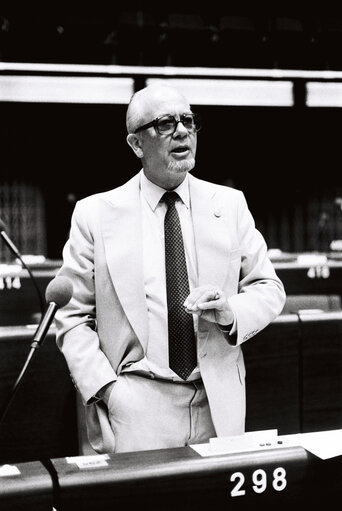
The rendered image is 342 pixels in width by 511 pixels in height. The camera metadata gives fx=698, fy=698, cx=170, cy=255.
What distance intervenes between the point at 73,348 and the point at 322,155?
740 cm

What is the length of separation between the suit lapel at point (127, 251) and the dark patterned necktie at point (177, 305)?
0.21 ft

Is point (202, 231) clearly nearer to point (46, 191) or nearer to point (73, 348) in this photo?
point (73, 348)

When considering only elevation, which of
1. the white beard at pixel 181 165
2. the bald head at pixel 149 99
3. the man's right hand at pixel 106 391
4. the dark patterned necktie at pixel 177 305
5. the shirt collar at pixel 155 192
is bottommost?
the man's right hand at pixel 106 391

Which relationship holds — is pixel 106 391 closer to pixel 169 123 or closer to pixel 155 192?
pixel 155 192

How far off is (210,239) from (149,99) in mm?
375

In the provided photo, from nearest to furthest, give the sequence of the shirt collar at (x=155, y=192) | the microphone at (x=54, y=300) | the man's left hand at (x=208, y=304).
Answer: the microphone at (x=54, y=300) < the man's left hand at (x=208, y=304) < the shirt collar at (x=155, y=192)

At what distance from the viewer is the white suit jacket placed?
1.66m

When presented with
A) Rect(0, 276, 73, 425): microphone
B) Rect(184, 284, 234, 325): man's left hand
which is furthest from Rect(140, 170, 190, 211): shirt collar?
Rect(0, 276, 73, 425): microphone

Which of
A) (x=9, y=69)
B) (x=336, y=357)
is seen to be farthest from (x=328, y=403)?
(x=9, y=69)

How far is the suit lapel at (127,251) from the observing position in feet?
5.49

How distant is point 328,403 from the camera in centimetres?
271

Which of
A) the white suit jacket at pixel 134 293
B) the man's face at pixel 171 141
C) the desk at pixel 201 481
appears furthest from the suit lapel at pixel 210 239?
the desk at pixel 201 481

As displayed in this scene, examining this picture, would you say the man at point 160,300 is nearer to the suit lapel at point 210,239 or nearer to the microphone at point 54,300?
the suit lapel at point 210,239

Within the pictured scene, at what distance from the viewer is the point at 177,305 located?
1693 mm
